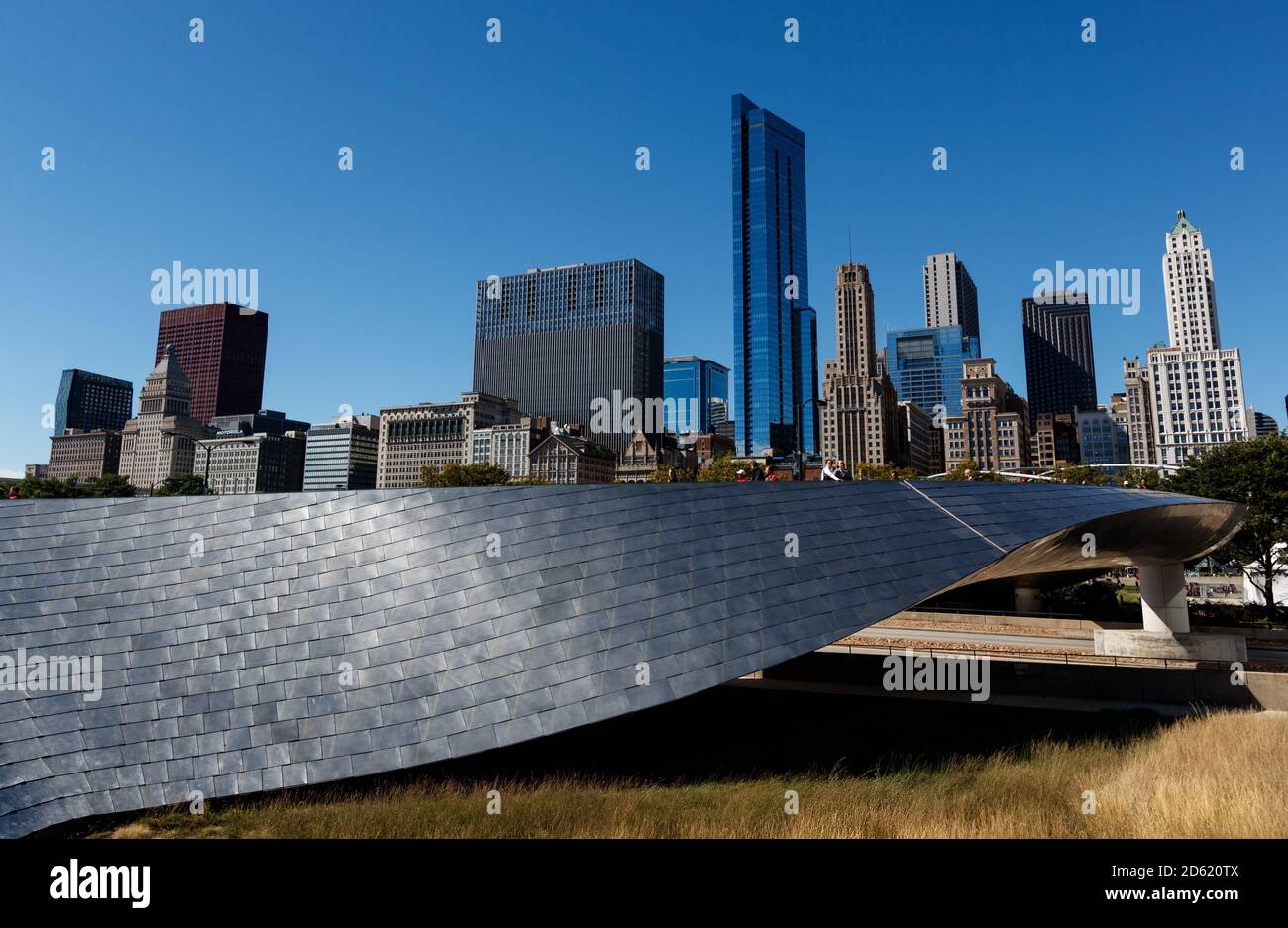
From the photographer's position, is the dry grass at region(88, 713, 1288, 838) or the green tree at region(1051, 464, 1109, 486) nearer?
the dry grass at region(88, 713, 1288, 838)

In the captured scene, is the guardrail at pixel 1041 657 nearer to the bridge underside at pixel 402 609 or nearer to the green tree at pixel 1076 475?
the bridge underside at pixel 402 609

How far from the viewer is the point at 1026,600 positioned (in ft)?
142

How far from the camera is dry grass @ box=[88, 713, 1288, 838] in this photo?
10.6 meters

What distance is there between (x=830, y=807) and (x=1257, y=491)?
45.9 meters

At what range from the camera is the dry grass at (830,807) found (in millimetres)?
10586

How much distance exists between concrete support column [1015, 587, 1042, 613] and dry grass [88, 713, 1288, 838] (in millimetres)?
29948

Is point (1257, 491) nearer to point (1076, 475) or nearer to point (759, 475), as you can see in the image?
point (1076, 475)

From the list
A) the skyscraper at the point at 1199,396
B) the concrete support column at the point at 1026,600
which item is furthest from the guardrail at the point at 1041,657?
the skyscraper at the point at 1199,396

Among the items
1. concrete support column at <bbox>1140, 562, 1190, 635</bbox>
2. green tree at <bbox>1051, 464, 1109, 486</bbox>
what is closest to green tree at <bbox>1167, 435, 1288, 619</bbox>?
concrete support column at <bbox>1140, 562, 1190, 635</bbox>

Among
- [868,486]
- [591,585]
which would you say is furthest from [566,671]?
[868,486]

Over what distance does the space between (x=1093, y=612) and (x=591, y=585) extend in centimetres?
4197

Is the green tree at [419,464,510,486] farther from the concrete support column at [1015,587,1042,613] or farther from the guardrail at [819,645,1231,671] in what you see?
the guardrail at [819,645,1231,671]
